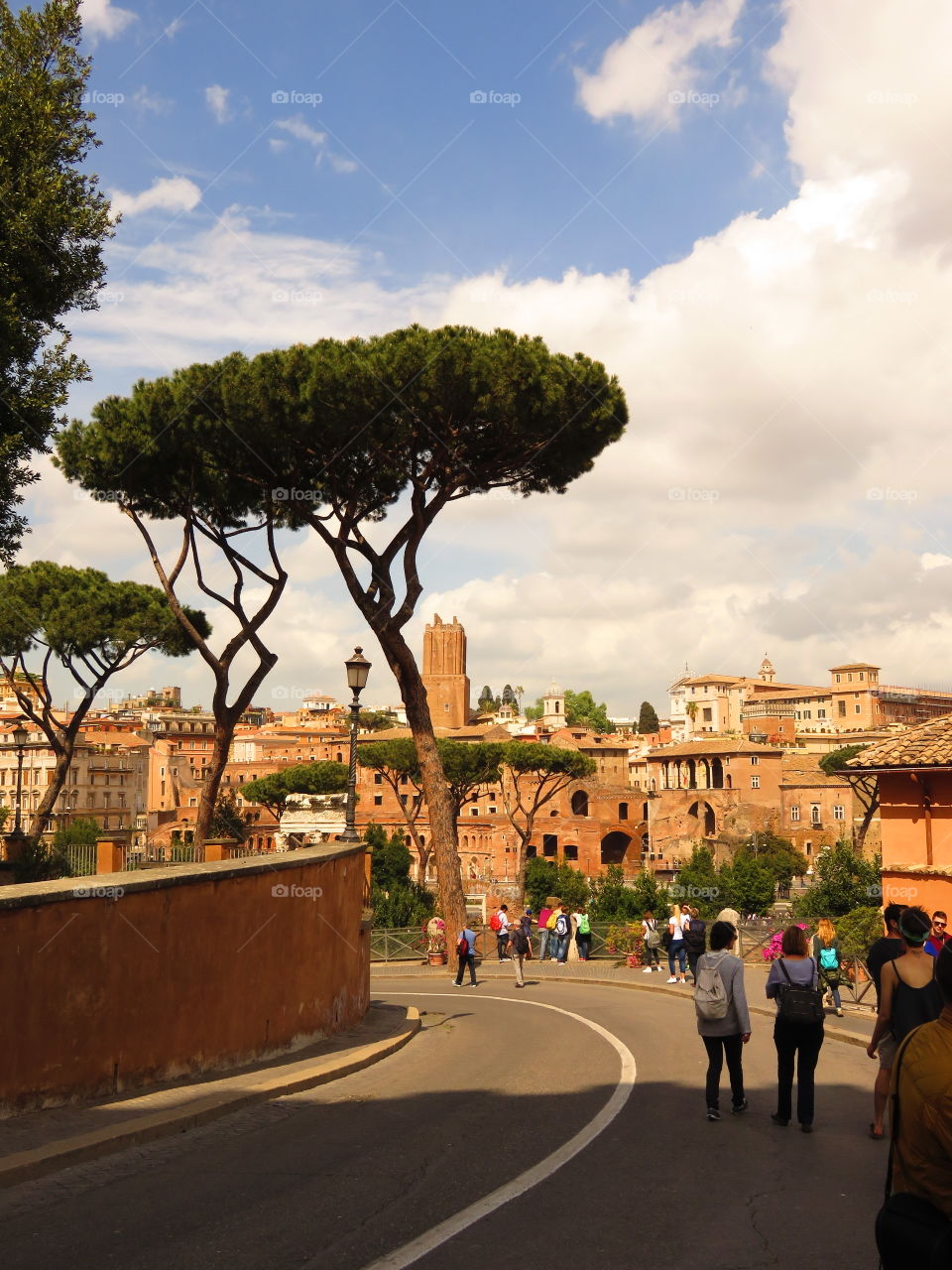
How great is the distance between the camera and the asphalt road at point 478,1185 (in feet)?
16.4

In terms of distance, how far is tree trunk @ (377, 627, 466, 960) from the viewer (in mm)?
24766

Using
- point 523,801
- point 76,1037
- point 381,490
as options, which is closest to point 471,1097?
point 76,1037

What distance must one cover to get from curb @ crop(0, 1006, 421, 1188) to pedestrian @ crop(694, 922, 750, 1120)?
3290 mm

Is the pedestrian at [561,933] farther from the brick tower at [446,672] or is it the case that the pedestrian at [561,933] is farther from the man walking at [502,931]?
the brick tower at [446,672]

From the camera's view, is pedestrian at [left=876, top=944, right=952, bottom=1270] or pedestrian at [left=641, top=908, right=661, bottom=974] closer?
pedestrian at [left=876, top=944, right=952, bottom=1270]

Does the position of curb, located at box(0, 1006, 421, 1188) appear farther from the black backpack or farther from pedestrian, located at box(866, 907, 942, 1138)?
pedestrian, located at box(866, 907, 942, 1138)

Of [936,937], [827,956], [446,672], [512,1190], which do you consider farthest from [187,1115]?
[446,672]

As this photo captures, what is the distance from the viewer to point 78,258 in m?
12.9

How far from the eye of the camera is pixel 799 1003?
762 centimetres

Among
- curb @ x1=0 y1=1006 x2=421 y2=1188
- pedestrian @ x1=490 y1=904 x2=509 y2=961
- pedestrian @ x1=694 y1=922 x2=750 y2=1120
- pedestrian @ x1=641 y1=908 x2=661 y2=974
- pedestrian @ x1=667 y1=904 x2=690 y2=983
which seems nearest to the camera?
curb @ x1=0 y1=1006 x2=421 y2=1188

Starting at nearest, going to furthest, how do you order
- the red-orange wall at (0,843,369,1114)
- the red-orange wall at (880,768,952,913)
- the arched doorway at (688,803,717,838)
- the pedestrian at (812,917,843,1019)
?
1. the red-orange wall at (0,843,369,1114)
2. the pedestrian at (812,917,843,1019)
3. the red-orange wall at (880,768,952,913)
4. the arched doorway at (688,803,717,838)

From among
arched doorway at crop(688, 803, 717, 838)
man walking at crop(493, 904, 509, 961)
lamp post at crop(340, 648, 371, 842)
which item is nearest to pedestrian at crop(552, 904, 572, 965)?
man walking at crop(493, 904, 509, 961)

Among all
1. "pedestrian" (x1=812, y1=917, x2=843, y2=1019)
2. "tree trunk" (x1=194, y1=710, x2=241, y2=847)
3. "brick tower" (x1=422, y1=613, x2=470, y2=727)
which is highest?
"brick tower" (x1=422, y1=613, x2=470, y2=727)

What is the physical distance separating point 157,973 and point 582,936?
18.7 meters
